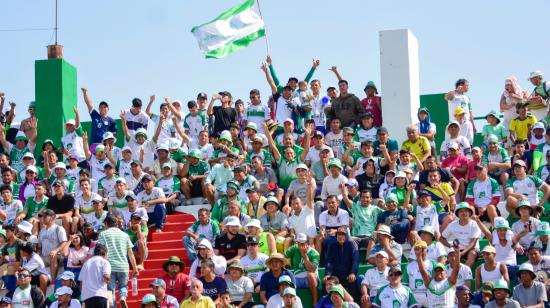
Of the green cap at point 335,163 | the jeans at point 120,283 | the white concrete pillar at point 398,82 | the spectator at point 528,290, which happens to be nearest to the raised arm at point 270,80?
the white concrete pillar at point 398,82

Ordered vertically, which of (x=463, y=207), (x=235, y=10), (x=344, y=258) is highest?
(x=235, y=10)

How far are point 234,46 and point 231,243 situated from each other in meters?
6.78

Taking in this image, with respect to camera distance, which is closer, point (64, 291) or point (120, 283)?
point (64, 291)

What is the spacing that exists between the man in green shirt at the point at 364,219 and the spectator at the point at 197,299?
8.94 feet

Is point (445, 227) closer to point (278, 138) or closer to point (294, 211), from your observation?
point (294, 211)

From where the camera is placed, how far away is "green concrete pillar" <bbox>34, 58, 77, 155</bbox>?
89.4ft

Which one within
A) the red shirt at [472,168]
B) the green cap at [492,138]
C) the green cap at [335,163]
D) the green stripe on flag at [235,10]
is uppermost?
the green stripe on flag at [235,10]

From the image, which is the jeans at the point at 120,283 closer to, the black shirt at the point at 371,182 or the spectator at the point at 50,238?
the spectator at the point at 50,238

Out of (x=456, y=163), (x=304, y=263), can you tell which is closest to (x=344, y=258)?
(x=304, y=263)

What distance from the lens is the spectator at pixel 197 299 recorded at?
19188mm

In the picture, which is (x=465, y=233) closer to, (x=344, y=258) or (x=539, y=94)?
(x=344, y=258)

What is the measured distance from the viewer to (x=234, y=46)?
26.8m

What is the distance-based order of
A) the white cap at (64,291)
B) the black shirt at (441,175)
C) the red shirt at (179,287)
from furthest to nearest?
the black shirt at (441,175)
the white cap at (64,291)
the red shirt at (179,287)

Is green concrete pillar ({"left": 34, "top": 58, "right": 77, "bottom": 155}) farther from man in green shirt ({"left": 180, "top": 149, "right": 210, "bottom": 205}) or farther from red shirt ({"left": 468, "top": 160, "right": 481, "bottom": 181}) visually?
red shirt ({"left": 468, "top": 160, "right": 481, "bottom": 181})
